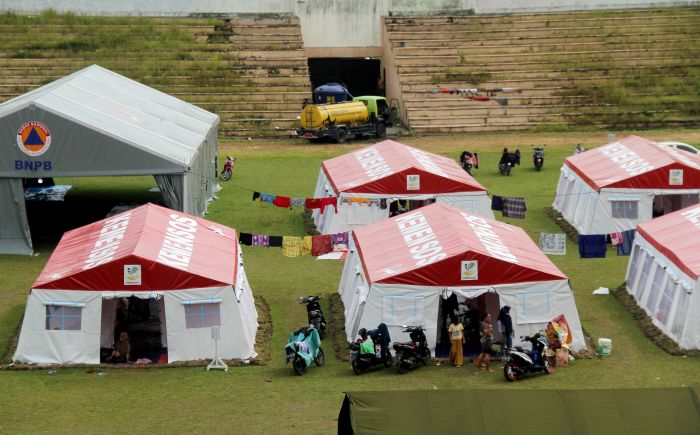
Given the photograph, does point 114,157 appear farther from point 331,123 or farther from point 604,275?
point 331,123

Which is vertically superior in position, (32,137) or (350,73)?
(350,73)

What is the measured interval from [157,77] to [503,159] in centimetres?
2094

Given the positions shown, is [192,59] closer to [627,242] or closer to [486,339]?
[627,242]

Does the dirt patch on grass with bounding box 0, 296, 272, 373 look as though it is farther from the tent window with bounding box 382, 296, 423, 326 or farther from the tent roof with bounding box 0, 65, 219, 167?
the tent roof with bounding box 0, 65, 219, 167

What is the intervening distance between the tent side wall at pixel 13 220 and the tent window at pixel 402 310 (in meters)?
14.1

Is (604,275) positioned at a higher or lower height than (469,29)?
lower

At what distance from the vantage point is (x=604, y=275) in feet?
113

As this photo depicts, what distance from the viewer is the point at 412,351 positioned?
25578mm

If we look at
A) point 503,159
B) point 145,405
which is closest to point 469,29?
point 503,159

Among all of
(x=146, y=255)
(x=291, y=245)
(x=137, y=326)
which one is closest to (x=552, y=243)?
(x=291, y=245)

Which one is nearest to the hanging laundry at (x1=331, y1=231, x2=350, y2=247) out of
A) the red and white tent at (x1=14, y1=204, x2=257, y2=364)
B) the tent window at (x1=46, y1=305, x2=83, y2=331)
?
the red and white tent at (x1=14, y1=204, x2=257, y2=364)

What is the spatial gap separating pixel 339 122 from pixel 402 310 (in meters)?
31.2

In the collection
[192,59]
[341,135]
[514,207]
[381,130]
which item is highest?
[192,59]

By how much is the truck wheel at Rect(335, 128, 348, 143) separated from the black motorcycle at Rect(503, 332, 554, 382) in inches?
1245
